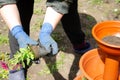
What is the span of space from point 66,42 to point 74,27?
1.46ft

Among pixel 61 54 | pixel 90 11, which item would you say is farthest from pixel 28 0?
pixel 90 11

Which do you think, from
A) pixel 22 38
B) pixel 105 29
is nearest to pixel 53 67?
pixel 105 29

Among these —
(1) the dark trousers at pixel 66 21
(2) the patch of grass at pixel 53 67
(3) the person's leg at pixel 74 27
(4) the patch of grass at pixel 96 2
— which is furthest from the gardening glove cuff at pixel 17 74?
(4) the patch of grass at pixel 96 2

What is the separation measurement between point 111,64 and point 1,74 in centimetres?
108

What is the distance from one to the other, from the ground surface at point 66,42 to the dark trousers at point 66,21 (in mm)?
202

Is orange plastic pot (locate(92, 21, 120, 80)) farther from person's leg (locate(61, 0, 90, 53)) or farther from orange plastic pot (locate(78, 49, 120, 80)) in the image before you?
person's leg (locate(61, 0, 90, 53))

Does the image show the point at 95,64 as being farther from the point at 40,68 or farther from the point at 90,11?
the point at 90,11

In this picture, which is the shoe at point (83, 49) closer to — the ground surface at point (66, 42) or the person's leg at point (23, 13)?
the ground surface at point (66, 42)

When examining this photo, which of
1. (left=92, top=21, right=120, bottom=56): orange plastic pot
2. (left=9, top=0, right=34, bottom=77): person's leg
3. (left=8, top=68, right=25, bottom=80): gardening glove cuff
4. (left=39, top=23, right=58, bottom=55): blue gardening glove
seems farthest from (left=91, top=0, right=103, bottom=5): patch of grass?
(left=39, top=23, right=58, bottom=55): blue gardening glove

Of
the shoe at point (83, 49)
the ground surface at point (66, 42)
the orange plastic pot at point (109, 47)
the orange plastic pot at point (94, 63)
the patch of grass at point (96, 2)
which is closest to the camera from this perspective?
the orange plastic pot at point (109, 47)

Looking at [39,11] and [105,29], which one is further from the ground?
[105,29]

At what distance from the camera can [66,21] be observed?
3.10 meters

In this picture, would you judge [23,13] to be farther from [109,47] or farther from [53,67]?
[109,47]

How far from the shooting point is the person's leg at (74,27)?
304 cm
